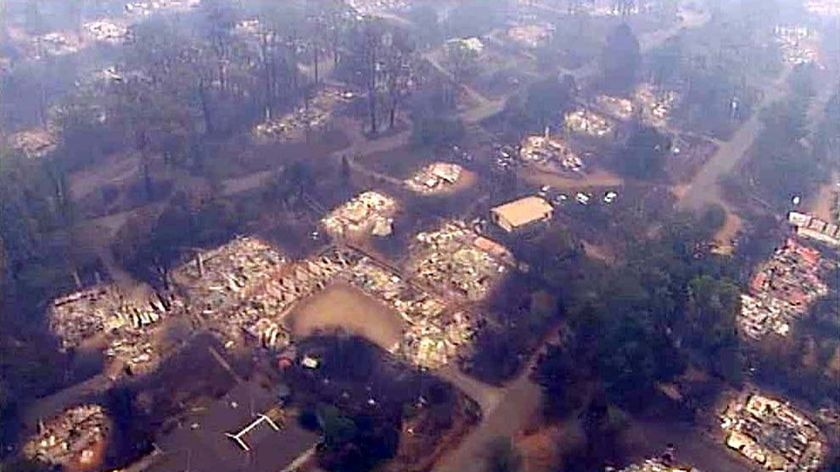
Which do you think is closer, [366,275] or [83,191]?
[366,275]

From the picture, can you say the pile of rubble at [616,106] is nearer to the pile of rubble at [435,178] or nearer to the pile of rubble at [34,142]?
the pile of rubble at [435,178]

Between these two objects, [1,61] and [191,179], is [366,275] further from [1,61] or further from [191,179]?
[1,61]

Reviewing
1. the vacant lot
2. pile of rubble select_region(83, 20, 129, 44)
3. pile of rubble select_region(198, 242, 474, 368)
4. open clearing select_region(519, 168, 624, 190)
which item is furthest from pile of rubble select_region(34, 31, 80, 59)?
open clearing select_region(519, 168, 624, 190)

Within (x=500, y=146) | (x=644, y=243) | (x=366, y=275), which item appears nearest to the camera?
(x=644, y=243)

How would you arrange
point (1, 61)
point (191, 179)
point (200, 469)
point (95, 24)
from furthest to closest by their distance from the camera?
point (95, 24) → point (1, 61) → point (191, 179) → point (200, 469)

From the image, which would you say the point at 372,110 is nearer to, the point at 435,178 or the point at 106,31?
the point at 435,178

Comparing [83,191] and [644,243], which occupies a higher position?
[644,243]

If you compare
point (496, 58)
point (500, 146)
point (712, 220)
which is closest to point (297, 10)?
point (496, 58)
